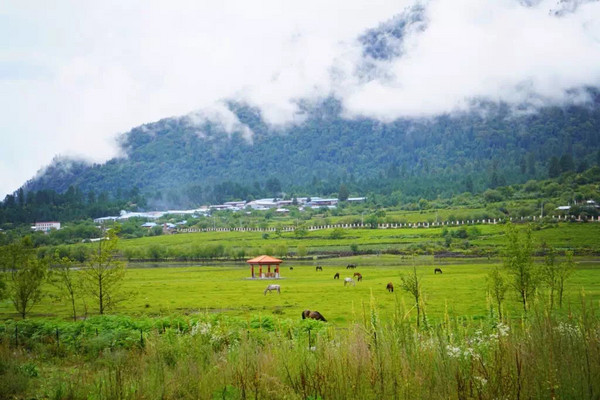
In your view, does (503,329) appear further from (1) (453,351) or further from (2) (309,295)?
(2) (309,295)

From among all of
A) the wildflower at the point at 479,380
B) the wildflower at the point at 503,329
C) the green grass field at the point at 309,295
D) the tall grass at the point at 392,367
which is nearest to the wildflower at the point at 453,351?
the tall grass at the point at 392,367

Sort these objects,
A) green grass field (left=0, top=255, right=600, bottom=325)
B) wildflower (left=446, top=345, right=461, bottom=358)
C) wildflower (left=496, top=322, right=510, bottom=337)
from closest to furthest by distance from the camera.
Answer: wildflower (left=446, top=345, right=461, bottom=358) < wildflower (left=496, top=322, right=510, bottom=337) < green grass field (left=0, top=255, right=600, bottom=325)

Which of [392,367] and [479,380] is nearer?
[479,380]

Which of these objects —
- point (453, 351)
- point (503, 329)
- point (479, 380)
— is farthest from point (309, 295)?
point (479, 380)

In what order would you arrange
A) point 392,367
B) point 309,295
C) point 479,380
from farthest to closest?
1. point 309,295
2. point 392,367
3. point 479,380

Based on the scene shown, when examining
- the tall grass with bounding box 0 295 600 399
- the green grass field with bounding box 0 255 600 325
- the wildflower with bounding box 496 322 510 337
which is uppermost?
the wildflower with bounding box 496 322 510 337

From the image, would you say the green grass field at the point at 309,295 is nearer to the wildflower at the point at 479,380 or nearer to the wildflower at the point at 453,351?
the wildflower at the point at 453,351

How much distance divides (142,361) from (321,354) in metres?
4.17

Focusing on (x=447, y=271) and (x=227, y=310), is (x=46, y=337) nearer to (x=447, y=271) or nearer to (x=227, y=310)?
(x=227, y=310)

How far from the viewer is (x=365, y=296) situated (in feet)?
139

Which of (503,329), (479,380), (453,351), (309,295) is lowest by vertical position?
(309,295)

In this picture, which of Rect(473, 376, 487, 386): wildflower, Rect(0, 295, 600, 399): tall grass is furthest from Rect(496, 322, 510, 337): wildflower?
Rect(473, 376, 487, 386): wildflower

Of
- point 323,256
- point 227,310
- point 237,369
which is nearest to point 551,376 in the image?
point 237,369

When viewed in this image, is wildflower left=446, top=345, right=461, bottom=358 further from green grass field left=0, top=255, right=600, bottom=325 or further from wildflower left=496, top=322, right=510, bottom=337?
green grass field left=0, top=255, right=600, bottom=325
